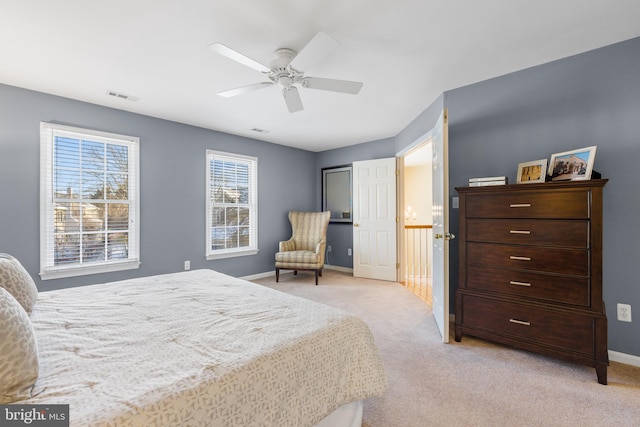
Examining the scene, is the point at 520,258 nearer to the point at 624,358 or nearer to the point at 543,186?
the point at 543,186

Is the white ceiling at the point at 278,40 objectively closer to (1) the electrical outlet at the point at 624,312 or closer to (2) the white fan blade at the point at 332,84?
(2) the white fan blade at the point at 332,84

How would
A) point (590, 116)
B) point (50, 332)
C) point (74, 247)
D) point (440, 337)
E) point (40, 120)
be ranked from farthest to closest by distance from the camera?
point (74, 247)
point (40, 120)
point (440, 337)
point (590, 116)
point (50, 332)

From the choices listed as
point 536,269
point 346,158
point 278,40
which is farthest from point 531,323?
point 346,158

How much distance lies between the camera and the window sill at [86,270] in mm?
3064

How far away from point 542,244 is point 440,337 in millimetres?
1184

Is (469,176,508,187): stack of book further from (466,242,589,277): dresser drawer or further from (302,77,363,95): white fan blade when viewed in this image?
(302,77,363,95): white fan blade

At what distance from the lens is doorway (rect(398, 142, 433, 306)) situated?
15.2 feet

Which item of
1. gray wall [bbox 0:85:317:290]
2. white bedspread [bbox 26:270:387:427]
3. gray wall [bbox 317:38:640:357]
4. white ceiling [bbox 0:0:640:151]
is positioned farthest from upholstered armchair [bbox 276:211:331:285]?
white bedspread [bbox 26:270:387:427]

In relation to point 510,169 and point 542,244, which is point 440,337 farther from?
point 510,169

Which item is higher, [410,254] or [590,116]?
[590,116]

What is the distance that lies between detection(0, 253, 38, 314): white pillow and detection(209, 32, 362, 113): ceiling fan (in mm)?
1692

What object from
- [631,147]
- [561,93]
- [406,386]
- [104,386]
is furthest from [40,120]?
[631,147]

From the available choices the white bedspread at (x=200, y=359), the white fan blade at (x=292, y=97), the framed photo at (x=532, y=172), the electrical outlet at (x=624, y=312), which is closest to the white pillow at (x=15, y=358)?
the white bedspread at (x=200, y=359)

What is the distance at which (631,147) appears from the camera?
7.16 ft
